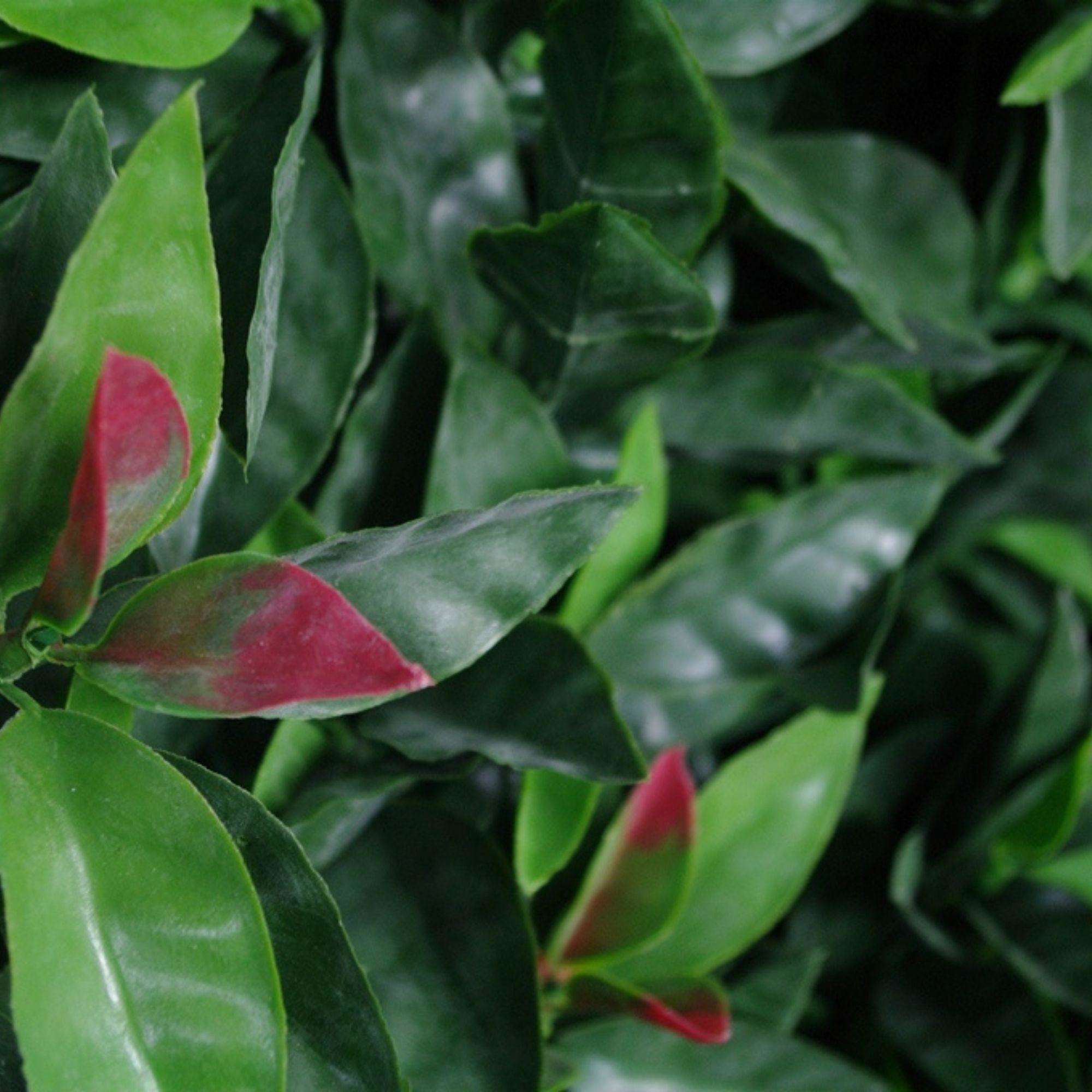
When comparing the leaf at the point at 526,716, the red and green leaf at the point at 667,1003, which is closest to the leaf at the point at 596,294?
the leaf at the point at 526,716

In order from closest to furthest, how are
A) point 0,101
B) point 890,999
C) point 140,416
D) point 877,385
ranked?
point 140,416 < point 0,101 < point 877,385 < point 890,999

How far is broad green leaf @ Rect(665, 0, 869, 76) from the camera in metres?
0.44

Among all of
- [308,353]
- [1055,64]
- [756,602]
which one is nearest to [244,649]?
[308,353]

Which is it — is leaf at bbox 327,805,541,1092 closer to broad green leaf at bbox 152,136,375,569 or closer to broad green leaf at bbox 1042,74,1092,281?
broad green leaf at bbox 152,136,375,569

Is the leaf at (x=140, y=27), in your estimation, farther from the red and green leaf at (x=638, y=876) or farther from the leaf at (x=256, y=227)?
the red and green leaf at (x=638, y=876)

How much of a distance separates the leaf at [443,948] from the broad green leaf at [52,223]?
19 cm

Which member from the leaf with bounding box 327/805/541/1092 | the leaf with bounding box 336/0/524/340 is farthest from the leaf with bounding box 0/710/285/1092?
the leaf with bounding box 336/0/524/340

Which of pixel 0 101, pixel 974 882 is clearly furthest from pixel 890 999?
pixel 0 101

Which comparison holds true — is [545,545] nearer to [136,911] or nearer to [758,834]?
[136,911]

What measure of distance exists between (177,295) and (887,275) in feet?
1.23

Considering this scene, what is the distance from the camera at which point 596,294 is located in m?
0.40

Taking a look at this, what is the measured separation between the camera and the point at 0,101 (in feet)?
1.27

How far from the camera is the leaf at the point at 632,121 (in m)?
0.36

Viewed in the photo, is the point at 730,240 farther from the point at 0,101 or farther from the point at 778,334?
the point at 0,101
